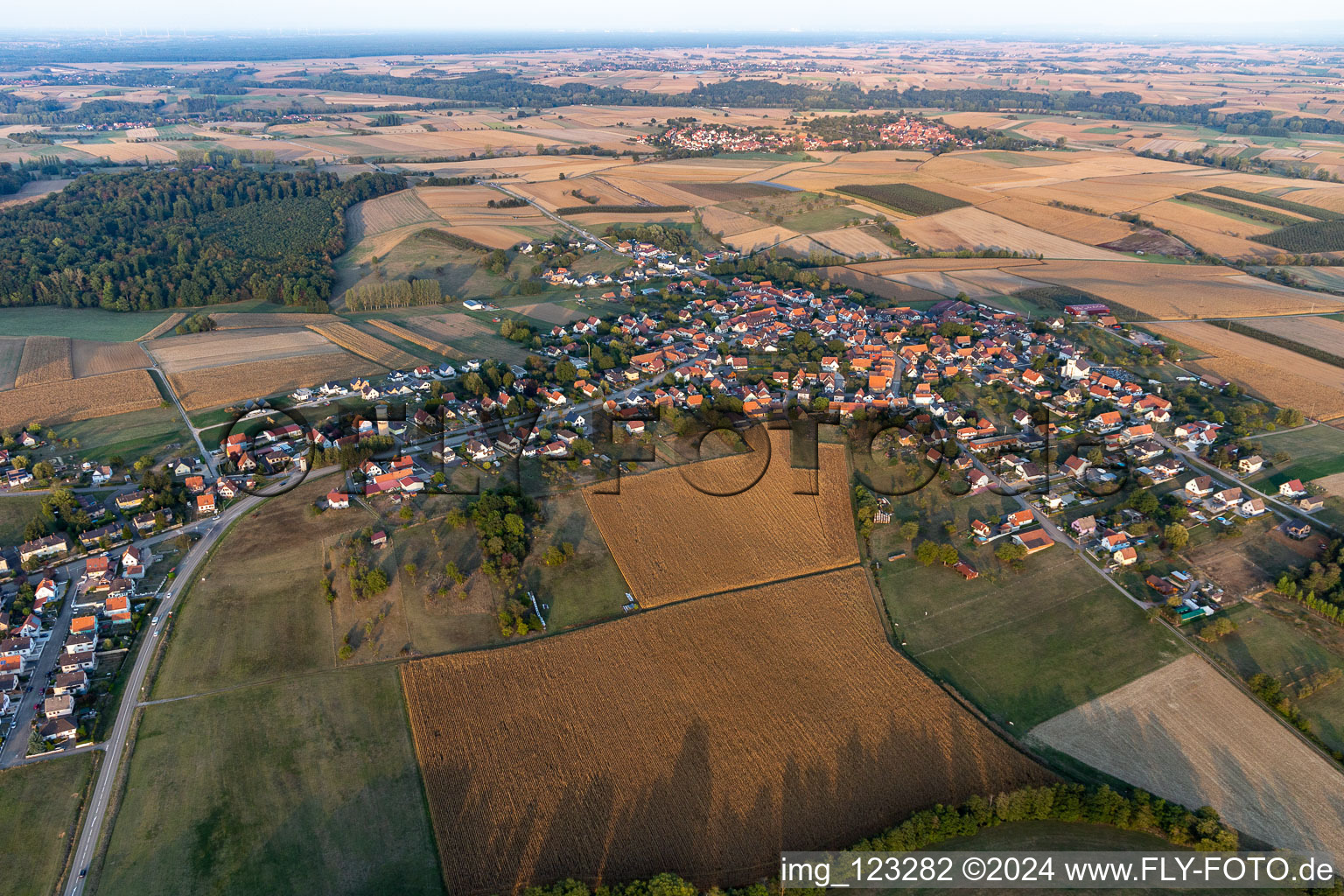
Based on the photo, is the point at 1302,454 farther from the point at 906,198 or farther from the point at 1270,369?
the point at 906,198

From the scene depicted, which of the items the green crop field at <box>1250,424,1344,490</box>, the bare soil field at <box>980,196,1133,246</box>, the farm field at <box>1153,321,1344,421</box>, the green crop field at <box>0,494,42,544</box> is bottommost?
the green crop field at <box>1250,424,1344,490</box>

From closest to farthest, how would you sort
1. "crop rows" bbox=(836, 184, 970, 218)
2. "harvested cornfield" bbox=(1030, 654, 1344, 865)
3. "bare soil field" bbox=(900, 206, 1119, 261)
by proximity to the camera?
"harvested cornfield" bbox=(1030, 654, 1344, 865) → "bare soil field" bbox=(900, 206, 1119, 261) → "crop rows" bbox=(836, 184, 970, 218)

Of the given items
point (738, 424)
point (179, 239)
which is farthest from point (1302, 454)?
point (179, 239)

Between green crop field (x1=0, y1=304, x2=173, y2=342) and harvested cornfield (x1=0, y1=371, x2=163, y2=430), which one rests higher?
green crop field (x1=0, y1=304, x2=173, y2=342)

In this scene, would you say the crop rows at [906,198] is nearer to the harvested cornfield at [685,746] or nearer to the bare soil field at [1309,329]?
the bare soil field at [1309,329]

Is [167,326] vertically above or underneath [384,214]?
underneath

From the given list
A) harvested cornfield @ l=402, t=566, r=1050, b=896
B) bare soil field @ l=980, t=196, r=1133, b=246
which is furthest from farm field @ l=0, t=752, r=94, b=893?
bare soil field @ l=980, t=196, r=1133, b=246

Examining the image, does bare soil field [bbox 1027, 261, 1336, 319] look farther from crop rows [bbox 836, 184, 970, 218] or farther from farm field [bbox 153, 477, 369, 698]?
farm field [bbox 153, 477, 369, 698]
